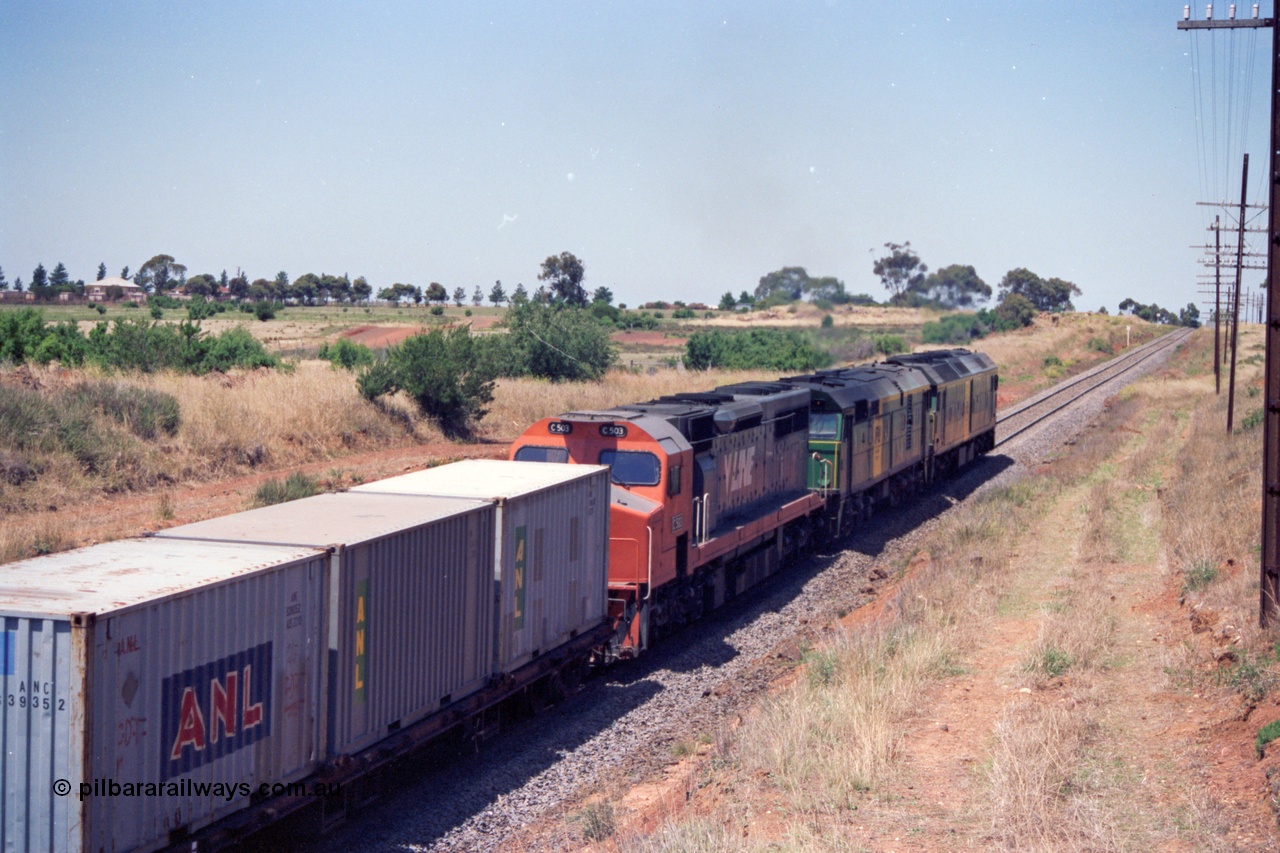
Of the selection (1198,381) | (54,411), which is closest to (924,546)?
(54,411)

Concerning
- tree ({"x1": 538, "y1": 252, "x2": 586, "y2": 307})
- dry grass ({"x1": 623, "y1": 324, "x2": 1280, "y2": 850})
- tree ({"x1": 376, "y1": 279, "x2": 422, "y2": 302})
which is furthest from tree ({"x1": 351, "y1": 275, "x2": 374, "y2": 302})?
dry grass ({"x1": 623, "y1": 324, "x2": 1280, "y2": 850})

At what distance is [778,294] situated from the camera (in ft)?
124

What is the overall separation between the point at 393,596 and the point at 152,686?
2.71 meters

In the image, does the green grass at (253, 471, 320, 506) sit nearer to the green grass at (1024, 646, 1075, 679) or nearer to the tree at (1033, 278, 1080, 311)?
the green grass at (1024, 646, 1075, 679)

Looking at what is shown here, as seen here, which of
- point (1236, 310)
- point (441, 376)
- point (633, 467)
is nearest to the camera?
point (633, 467)

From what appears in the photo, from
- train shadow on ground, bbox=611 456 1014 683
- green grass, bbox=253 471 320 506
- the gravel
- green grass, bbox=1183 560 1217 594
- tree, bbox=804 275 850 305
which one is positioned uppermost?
tree, bbox=804 275 850 305

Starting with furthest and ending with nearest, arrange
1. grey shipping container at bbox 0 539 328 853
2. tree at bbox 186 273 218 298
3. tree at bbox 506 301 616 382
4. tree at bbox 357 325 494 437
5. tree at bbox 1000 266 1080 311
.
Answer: tree at bbox 1000 266 1080 311, tree at bbox 186 273 218 298, tree at bbox 506 301 616 382, tree at bbox 357 325 494 437, grey shipping container at bbox 0 539 328 853

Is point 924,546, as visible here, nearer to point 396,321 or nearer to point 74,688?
point 74,688

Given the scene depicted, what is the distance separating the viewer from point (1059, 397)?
179 ft

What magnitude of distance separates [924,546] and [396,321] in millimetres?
56147

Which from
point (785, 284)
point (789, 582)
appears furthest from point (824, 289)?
point (789, 582)

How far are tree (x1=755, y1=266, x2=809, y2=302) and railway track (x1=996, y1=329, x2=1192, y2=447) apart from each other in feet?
29.5

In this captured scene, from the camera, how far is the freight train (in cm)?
661

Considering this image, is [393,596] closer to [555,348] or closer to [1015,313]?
[555,348]
